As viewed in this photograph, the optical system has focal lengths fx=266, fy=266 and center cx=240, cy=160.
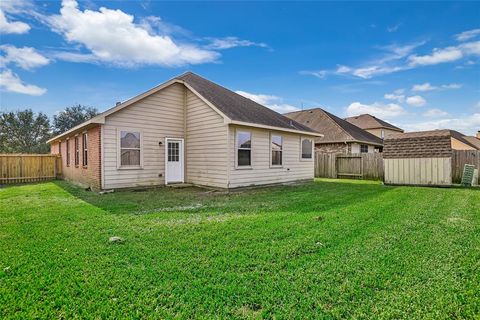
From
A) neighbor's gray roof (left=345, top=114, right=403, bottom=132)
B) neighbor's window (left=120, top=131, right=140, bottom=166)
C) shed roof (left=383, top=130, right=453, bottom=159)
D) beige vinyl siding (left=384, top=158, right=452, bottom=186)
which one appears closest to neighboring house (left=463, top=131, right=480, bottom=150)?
neighbor's gray roof (left=345, top=114, right=403, bottom=132)

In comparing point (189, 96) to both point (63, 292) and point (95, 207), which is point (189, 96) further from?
point (63, 292)

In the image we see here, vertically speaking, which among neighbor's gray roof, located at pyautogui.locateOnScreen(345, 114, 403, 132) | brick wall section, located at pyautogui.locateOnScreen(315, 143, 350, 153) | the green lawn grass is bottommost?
the green lawn grass

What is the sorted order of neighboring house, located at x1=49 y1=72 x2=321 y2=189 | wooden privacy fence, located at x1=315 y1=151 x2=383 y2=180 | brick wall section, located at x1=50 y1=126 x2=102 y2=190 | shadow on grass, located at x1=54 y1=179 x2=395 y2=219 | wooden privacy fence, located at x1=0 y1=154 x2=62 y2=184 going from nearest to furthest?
shadow on grass, located at x1=54 y1=179 x2=395 y2=219, brick wall section, located at x1=50 y1=126 x2=102 y2=190, neighboring house, located at x1=49 y1=72 x2=321 y2=189, wooden privacy fence, located at x1=0 y1=154 x2=62 y2=184, wooden privacy fence, located at x1=315 y1=151 x2=383 y2=180

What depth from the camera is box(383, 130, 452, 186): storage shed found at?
40.3 ft

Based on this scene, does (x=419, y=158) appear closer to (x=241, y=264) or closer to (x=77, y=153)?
(x=241, y=264)

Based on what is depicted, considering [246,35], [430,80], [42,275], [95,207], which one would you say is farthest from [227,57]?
[42,275]

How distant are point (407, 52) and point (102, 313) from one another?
18678 mm

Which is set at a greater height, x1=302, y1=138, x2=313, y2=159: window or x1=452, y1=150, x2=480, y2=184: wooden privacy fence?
x1=302, y1=138, x2=313, y2=159: window

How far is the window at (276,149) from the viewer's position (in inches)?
502

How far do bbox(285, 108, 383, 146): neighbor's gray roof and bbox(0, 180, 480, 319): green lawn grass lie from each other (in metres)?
14.4

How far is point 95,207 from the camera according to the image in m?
7.40

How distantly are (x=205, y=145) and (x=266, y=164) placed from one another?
9.71ft

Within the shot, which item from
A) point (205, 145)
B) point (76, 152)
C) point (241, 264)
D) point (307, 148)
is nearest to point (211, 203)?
point (205, 145)

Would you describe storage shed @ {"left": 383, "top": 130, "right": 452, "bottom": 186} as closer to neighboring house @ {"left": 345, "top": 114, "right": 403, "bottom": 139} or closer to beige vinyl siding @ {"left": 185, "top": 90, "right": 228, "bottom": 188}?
beige vinyl siding @ {"left": 185, "top": 90, "right": 228, "bottom": 188}
